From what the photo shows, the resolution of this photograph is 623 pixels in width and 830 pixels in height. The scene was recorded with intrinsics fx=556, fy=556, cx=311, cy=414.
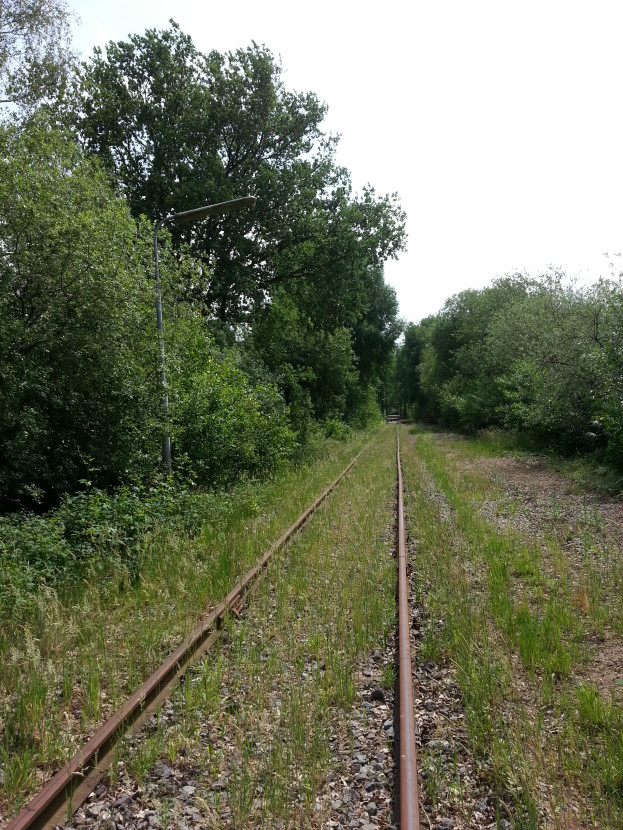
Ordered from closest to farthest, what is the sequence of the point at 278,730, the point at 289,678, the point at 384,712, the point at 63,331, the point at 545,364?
the point at 278,730
the point at 384,712
the point at 289,678
the point at 63,331
the point at 545,364

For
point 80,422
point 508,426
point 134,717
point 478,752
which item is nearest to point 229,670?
point 134,717

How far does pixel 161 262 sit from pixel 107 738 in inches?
444

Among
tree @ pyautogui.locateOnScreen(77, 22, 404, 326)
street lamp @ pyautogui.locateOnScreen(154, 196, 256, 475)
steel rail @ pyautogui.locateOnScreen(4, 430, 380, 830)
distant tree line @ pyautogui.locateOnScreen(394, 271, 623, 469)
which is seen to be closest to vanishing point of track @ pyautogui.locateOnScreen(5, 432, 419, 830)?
steel rail @ pyautogui.locateOnScreen(4, 430, 380, 830)

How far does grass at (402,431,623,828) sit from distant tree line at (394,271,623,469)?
8.10 m

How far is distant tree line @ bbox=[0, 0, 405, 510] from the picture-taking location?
863cm

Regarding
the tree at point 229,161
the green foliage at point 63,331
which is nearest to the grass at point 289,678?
the green foliage at point 63,331

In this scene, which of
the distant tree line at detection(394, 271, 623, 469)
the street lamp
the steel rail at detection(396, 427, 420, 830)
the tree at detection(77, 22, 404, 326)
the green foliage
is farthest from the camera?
the tree at detection(77, 22, 404, 326)

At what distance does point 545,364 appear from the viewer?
20.4 m

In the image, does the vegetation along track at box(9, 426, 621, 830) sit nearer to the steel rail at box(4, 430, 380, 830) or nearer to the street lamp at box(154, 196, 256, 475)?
the steel rail at box(4, 430, 380, 830)

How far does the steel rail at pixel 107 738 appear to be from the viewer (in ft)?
8.91

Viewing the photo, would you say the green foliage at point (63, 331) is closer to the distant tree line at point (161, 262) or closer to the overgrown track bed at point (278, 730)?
the distant tree line at point (161, 262)

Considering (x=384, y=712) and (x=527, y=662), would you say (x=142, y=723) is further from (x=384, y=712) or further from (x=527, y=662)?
(x=527, y=662)

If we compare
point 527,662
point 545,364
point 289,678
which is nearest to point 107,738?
point 289,678

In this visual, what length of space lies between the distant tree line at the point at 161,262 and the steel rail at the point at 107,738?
4751mm
